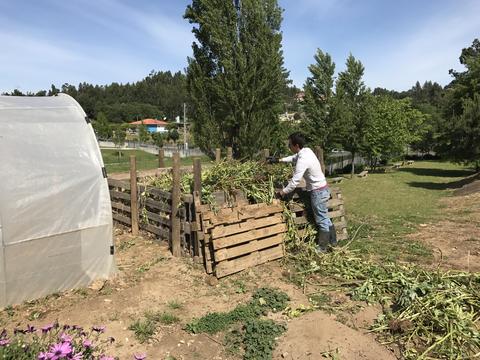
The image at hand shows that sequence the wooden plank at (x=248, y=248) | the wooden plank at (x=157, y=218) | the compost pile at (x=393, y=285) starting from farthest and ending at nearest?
1. the wooden plank at (x=157, y=218)
2. the wooden plank at (x=248, y=248)
3. the compost pile at (x=393, y=285)

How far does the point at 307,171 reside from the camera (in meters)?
6.95

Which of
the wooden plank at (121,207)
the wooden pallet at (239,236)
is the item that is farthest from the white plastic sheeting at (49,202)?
the wooden plank at (121,207)

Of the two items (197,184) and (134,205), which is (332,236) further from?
(134,205)

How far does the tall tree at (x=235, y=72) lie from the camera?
17.5m

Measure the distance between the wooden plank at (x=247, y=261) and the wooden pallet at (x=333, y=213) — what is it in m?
0.68

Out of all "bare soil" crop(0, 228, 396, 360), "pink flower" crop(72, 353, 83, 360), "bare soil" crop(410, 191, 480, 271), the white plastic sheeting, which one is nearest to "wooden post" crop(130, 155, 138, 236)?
"bare soil" crop(0, 228, 396, 360)

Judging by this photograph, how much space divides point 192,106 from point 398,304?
1538 centimetres

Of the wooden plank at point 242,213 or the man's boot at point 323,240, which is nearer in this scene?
the wooden plank at point 242,213

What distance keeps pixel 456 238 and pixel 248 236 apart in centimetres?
480

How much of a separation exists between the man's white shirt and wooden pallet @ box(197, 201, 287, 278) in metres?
0.59

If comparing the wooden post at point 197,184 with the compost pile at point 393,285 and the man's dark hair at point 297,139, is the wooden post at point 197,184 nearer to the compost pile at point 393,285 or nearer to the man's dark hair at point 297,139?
the compost pile at point 393,285

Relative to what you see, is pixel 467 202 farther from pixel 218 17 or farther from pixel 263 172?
pixel 218 17

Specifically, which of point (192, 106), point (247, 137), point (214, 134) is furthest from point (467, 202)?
point (192, 106)

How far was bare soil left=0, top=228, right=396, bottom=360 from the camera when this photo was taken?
14.2ft
